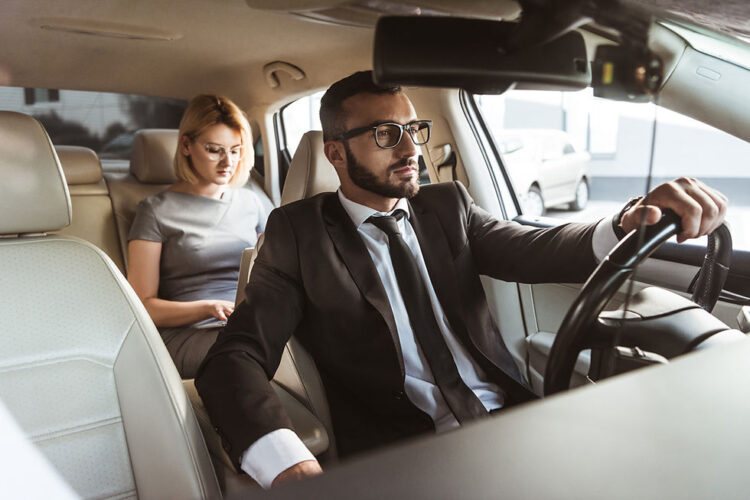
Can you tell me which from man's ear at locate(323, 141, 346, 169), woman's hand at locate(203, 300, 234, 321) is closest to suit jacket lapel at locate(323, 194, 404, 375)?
man's ear at locate(323, 141, 346, 169)

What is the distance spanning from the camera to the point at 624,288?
0.78m

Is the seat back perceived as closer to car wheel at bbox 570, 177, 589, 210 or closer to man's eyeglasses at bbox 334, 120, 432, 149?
man's eyeglasses at bbox 334, 120, 432, 149

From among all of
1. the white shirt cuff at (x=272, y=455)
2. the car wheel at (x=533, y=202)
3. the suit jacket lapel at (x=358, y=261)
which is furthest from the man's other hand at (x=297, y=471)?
→ the car wheel at (x=533, y=202)

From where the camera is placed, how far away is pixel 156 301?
7.36 feet

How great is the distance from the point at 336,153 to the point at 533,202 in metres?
0.77

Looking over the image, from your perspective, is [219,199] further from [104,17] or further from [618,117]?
[618,117]

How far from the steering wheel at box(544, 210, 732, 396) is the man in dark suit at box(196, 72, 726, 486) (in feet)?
1.04

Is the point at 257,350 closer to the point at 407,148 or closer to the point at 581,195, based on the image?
the point at 407,148

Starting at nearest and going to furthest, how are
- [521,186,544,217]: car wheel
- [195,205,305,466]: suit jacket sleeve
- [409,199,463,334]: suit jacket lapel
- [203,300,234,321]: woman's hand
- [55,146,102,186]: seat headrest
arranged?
[195,205,305,466]: suit jacket sleeve < [409,199,463,334]: suit jacket lapel < [521,186,544,217]: car wheel < [203,300,234,321]: woman's hand < [55,146,102,186]: seat headrest

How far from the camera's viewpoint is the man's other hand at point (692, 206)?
75 cm

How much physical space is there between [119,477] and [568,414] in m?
0.82

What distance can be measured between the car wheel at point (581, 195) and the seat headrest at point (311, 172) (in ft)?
1.95

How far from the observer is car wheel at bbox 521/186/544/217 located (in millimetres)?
1901

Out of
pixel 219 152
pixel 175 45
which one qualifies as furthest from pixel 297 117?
pixel 175 45
